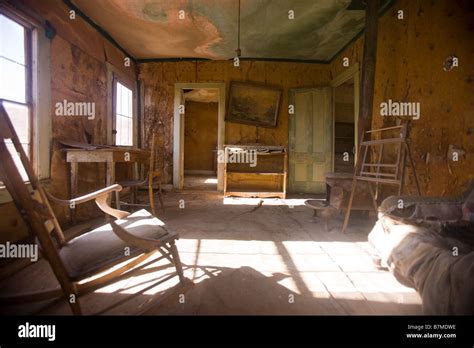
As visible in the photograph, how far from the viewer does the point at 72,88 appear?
371 centimetres

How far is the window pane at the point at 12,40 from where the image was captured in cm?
264

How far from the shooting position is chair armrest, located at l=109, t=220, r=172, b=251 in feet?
4.61

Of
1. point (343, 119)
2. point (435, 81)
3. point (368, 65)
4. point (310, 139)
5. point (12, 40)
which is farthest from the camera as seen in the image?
point (343, 119)

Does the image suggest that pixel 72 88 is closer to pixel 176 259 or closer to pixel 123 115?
pixel 123 115

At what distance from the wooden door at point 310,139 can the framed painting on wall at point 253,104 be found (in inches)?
17.5

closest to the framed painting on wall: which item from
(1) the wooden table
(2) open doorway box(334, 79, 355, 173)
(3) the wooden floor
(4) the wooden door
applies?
(4) the wooden door

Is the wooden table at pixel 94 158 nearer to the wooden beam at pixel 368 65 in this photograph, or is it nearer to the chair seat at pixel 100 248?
the chair seat at pixel 100 248

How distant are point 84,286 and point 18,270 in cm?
116

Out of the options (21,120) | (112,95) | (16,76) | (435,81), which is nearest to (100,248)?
(21,120)

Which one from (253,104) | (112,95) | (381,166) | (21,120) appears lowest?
(381,166)

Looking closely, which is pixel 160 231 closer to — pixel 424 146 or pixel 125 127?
pixel 424 146

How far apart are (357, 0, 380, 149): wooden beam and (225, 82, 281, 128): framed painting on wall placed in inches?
107

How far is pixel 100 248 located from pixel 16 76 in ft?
8.62

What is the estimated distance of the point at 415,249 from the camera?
166 centimetres
